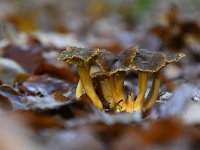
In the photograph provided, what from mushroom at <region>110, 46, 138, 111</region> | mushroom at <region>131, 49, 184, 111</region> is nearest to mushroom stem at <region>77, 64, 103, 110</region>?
mushroom at <region>110, 46, 138, 111</region>

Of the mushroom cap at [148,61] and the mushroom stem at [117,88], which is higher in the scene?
the mushroom cap at [148,61]

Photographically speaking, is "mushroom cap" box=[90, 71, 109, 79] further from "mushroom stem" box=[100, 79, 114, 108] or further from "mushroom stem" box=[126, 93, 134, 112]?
"mushroom stem" box=[126, 93, 134, 112]

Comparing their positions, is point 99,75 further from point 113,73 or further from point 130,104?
point 130,104

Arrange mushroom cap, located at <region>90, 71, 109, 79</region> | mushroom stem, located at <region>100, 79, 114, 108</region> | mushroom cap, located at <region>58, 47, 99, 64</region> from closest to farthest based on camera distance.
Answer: mushroom cap, located at <region>58, 47, 99, 64</region> → mushroom cap, located at <region>90, 71, 109, 79</region> → mushroom stem, located at <region>100, 79, 114, 108</region>

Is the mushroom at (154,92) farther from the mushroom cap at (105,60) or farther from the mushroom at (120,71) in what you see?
the mushroom cap at (105,60)

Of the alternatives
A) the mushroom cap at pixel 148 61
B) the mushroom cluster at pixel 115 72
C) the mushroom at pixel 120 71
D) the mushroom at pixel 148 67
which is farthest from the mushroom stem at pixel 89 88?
the mushroom cap at pixel 148 61
